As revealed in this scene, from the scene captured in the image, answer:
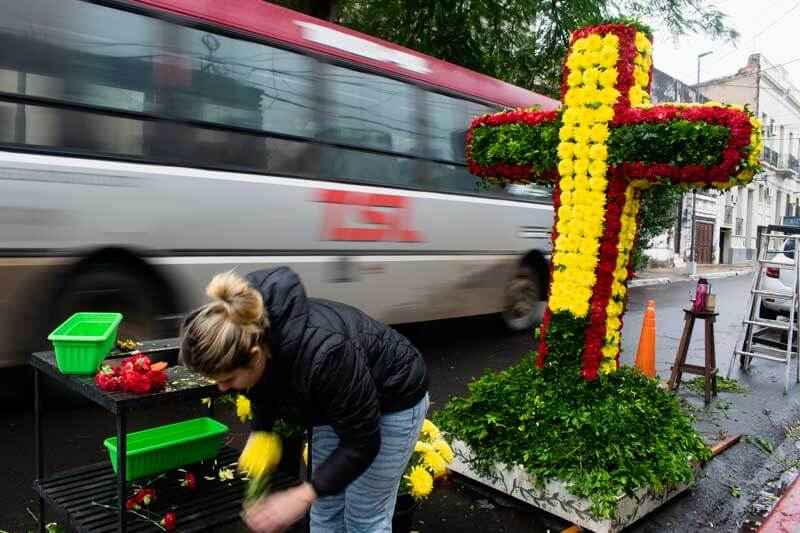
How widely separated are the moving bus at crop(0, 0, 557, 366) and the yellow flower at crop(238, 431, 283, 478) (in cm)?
310

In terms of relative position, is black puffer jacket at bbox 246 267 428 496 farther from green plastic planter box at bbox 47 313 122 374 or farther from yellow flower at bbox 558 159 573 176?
yellow flower at bbox 558 159 573 176

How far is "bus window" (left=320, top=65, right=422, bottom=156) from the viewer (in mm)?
6324

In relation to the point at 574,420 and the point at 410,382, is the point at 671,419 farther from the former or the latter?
the point at 410,382

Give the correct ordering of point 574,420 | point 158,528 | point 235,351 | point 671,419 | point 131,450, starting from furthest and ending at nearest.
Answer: point 671,419 < point 574,420 < point 131,450 < point 158,528 < point 235,351

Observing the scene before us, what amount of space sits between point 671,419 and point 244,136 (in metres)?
4.14

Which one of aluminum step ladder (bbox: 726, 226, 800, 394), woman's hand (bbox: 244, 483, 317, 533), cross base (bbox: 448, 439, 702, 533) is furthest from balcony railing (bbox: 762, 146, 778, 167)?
woman's hand (bbox: 244, 483, 317, 533)

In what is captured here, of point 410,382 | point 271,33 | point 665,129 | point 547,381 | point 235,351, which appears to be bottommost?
point 547,381

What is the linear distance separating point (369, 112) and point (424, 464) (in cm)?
450

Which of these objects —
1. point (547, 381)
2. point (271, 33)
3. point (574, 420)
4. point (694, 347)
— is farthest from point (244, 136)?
point (694, 347)

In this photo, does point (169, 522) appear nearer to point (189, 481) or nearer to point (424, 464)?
point (189, 481)

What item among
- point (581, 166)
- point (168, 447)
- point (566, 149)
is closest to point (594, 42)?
point (566, 149)

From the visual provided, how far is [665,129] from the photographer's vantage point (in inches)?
152

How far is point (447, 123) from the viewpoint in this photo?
762 centimetres

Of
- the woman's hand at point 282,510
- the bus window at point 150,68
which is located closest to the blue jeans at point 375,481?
the woman's hand at point 282,510
